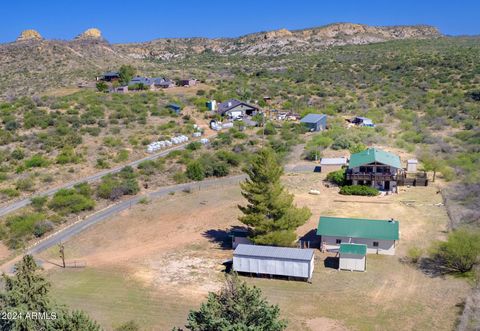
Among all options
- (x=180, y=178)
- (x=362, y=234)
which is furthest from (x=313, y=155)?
(x=362, y=234)

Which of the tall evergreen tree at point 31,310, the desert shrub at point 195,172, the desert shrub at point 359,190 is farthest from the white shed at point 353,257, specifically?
the desert shrub at point 195,172

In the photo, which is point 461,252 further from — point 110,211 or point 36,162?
point 36,162

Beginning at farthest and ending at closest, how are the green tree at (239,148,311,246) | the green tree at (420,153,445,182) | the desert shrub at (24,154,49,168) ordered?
the desert shrub at (24,154,49,168), the green tree at (420,153,445,182), the green tree at (239,148,311,246)

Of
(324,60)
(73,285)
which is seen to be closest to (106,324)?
(73,285)

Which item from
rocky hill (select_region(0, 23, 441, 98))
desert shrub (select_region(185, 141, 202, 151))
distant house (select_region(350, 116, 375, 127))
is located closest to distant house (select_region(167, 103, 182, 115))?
desert shrub (select_region(185, 141, 202, 151))

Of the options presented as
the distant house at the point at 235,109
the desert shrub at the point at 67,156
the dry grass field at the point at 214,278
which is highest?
the distant house at the point at 235,109

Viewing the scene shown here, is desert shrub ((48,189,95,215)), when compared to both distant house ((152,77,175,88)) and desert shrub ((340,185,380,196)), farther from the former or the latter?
distant house ((152,77,175,88))

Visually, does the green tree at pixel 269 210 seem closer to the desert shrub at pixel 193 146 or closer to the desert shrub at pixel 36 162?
the desert shrub at pixel 193 146
